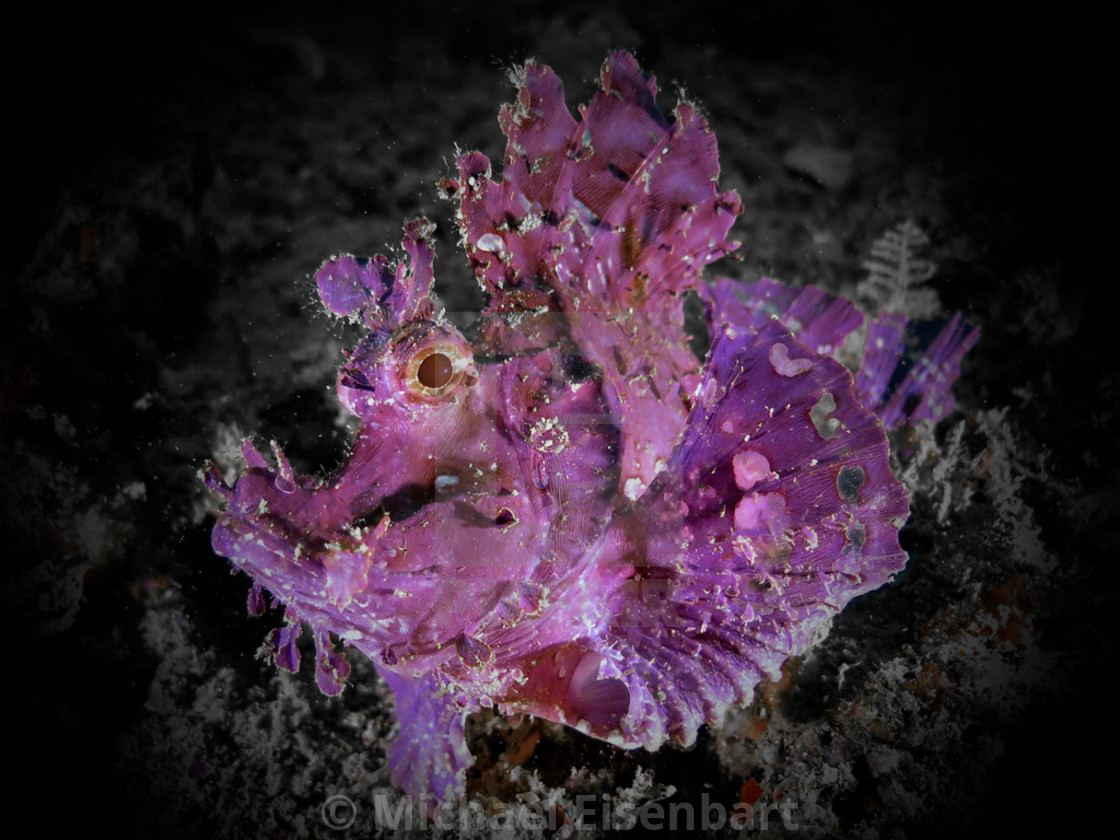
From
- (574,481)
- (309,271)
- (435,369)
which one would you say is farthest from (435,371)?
(309,271)

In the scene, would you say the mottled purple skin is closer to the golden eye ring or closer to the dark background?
the golden eye ring

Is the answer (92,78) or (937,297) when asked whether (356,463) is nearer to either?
(92,78)

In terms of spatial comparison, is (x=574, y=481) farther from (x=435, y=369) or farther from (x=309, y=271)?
(x=309, y=271)

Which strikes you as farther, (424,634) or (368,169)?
(368,169)

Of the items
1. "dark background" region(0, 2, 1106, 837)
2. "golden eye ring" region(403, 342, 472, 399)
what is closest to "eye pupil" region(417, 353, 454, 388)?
"golden eye ring" region(403, 342, 472, 399)

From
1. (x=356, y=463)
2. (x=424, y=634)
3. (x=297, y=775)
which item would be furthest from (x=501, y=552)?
(x=297, y=775)

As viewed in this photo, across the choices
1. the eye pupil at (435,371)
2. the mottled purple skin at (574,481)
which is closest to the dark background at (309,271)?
the mottled purple skin at (574,481)

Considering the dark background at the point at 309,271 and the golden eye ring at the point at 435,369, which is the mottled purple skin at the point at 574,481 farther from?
the dark background at the point at 309,271
